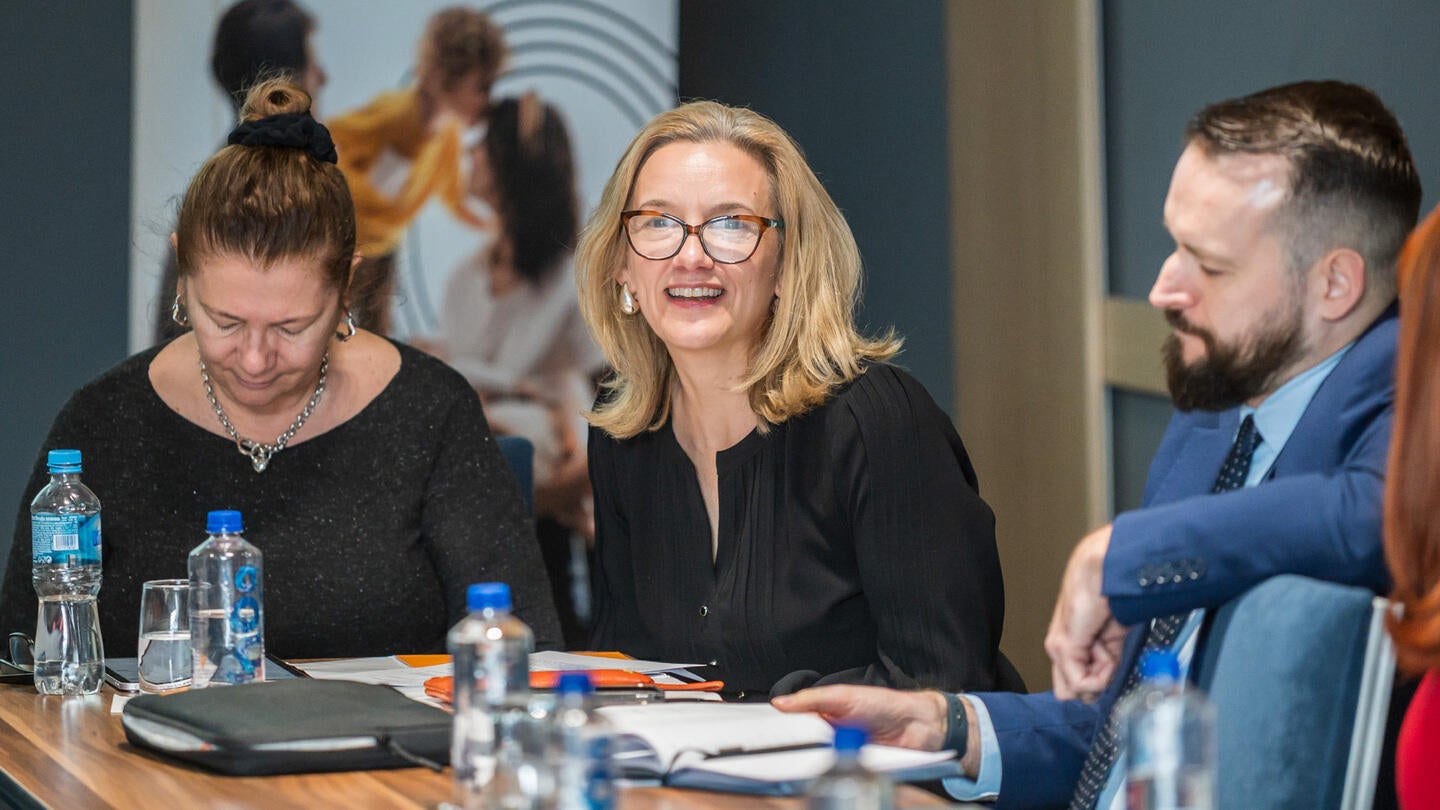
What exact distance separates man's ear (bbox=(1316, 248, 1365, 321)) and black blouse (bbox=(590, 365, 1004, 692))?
0.71 metres

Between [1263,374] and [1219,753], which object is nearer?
[1219,753]

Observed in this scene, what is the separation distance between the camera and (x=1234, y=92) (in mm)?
3201

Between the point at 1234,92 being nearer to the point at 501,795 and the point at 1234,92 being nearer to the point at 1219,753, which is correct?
the point at 1219,753

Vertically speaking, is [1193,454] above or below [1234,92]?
below

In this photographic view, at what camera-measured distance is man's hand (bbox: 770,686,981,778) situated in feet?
5.02

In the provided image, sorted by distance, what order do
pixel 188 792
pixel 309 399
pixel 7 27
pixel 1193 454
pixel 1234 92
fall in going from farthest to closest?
pixel 7 27 < pixel 1234 92 < pixel 309 399 < pixel 1193 454 < pixel 188 792

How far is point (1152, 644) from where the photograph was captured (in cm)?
159

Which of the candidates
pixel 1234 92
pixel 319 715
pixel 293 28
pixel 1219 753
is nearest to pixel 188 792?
pixel 319 715

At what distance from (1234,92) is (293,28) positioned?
2.36 m

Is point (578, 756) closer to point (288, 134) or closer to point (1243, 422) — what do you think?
point (1243, 422)

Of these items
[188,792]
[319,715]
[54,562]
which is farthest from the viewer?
[54,562]

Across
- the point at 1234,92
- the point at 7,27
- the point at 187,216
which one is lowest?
the point at 187,216

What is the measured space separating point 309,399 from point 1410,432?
1784mm

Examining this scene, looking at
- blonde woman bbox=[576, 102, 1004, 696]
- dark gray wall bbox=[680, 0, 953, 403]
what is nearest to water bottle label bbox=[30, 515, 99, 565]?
blonde woman bbox=[576, 102, 1004, 696]
